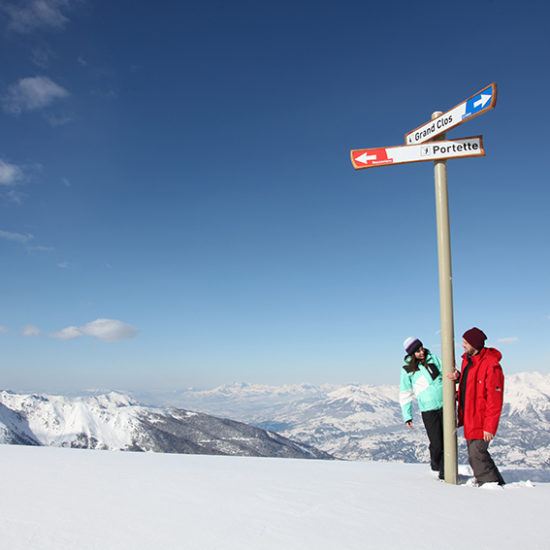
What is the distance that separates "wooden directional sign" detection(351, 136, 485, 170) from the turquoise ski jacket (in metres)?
2.82

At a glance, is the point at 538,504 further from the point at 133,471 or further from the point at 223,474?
the point at 133,471

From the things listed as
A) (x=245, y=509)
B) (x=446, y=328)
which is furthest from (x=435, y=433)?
(x=245, y=509)

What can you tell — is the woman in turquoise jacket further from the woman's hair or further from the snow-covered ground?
the snow-covered ground

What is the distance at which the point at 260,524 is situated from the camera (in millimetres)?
2602

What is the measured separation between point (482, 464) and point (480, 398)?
76 cm

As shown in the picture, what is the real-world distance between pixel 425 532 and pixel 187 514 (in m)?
1.75

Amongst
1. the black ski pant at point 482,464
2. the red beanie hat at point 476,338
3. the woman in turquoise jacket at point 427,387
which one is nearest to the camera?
the black ski pant at point 482,464

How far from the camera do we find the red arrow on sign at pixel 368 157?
523cm

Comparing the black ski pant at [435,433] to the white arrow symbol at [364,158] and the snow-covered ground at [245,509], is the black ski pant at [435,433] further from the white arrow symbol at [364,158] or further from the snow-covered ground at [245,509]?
the white arrow symbol at [364,158]

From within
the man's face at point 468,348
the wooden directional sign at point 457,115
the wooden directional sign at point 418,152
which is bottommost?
the man's face at point 468,348

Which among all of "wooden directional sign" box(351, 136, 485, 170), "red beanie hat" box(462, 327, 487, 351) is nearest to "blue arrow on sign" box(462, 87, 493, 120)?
"wooden directional sign" box(351, 136, 485, 170)

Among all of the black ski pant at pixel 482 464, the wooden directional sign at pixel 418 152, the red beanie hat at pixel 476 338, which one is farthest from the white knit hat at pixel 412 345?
the wooden directional sign at pixel 418 152

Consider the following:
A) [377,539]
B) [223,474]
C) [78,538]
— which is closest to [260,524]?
[377,539]

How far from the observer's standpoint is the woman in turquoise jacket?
511cm
